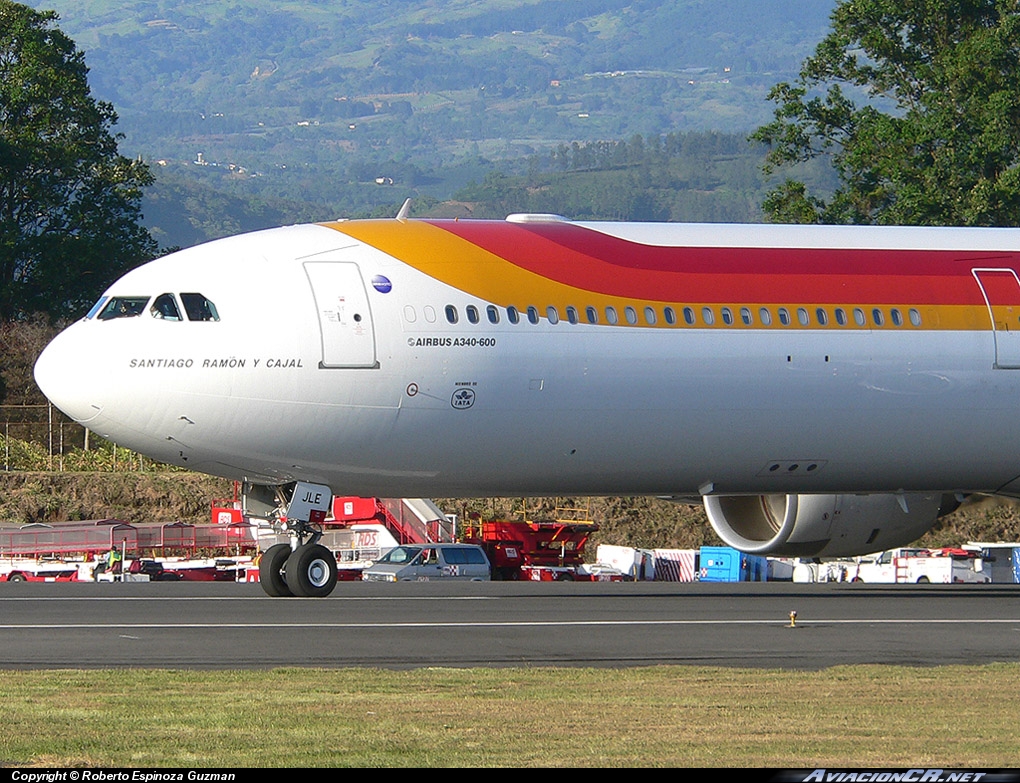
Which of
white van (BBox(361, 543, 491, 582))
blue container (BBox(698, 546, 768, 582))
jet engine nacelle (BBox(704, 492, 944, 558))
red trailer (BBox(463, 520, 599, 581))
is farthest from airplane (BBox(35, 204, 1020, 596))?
red trailer (BBox(463, 520, 599, 581))

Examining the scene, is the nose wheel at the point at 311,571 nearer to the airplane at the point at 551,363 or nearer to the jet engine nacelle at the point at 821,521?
the airplane at the point at 551,363

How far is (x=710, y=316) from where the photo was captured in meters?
22.7

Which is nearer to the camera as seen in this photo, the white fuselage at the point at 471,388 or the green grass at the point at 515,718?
the green grass at the point at 515,718

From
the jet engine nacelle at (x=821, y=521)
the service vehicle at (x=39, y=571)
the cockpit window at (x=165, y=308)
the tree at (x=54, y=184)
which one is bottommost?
the service vehicle at (x=39, y=571)

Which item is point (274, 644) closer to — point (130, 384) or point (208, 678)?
point (208, 678)

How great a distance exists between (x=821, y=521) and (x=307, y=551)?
7806 millimetres

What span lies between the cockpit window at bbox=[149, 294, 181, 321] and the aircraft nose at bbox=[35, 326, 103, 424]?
3.11ft

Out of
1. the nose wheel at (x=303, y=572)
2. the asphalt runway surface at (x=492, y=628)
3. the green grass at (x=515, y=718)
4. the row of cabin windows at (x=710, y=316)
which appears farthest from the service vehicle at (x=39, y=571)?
the green grass at (x=515, y=718)

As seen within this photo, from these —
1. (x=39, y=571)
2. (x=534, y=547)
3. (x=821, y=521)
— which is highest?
(x=821, y=521)

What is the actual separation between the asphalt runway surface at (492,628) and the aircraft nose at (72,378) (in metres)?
2.45

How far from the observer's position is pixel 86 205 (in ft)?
227

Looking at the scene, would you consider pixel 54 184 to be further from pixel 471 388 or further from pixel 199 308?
pixel 471 388

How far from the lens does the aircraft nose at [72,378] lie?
2103 centimetres

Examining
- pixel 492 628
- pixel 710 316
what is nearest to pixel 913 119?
pixel 710 316
